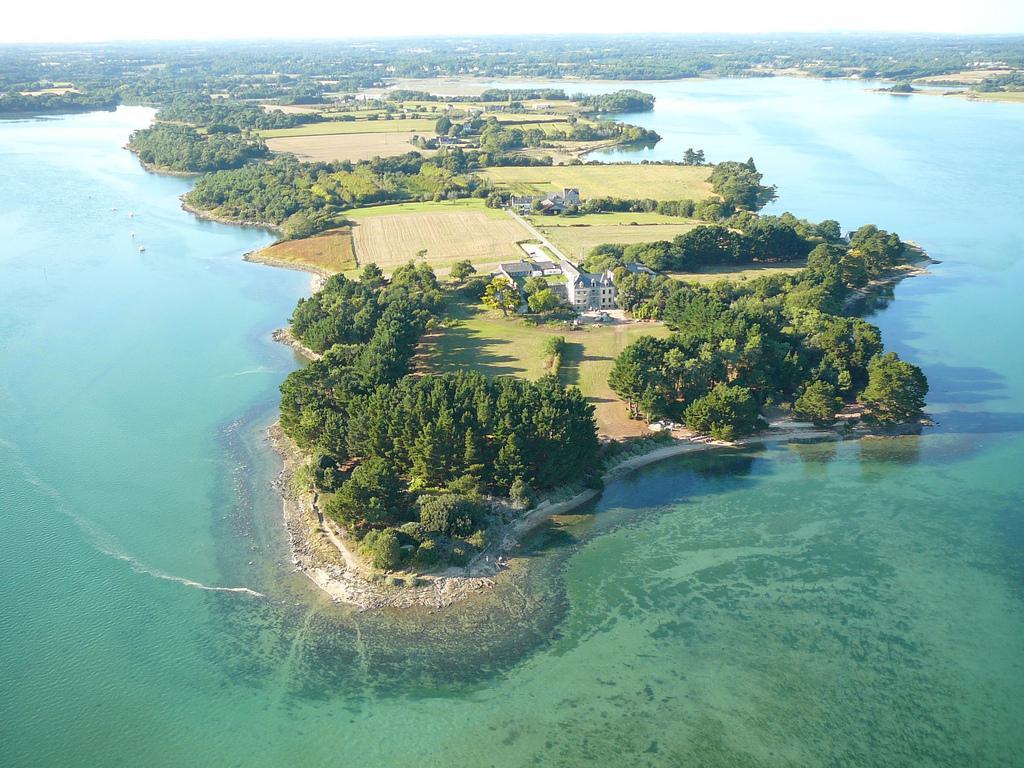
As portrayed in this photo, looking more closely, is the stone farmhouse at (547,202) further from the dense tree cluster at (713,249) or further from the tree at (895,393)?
the tree at (895,393)

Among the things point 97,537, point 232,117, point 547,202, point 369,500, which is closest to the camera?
point 369,500

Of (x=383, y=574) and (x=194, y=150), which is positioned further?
(x=194, y=150)

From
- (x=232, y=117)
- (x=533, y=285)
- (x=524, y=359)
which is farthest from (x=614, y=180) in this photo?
(x=232, y=117)

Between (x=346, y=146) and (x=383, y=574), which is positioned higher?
(x=346, y=146)

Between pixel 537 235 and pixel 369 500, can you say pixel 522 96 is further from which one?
pixel 369 500

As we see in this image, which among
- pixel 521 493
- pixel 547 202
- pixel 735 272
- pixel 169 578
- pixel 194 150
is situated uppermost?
pixel 194 150

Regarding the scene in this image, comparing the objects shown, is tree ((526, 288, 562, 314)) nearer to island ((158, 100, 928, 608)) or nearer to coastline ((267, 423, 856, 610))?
island ((158, 100, 928, 608))
